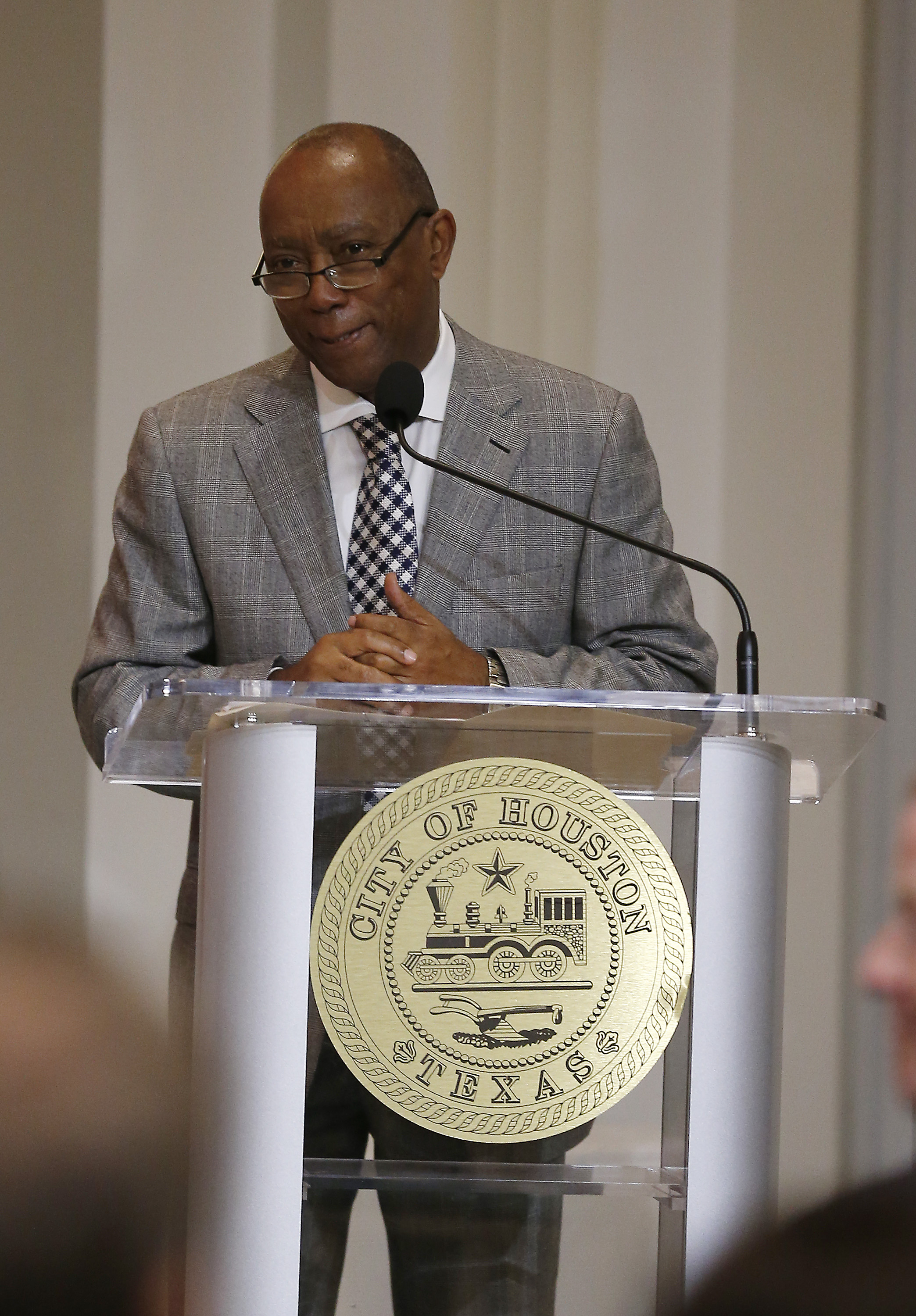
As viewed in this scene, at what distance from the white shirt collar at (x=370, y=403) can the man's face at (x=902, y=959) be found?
1.70 meters

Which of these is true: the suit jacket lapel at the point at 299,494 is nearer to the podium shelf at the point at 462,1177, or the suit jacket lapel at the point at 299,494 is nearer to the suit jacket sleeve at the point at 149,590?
the suit jacket sleeve at the point at 149,590

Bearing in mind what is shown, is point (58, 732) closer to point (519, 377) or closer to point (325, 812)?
point (519, 377)

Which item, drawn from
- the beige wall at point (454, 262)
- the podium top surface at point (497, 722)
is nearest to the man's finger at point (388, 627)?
the podium top surface at point (497, 722)

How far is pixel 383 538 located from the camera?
198 centimetres

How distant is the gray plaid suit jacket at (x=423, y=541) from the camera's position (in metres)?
2.00

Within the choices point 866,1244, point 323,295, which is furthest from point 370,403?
point 866,1244

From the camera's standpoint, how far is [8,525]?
12.0 feet

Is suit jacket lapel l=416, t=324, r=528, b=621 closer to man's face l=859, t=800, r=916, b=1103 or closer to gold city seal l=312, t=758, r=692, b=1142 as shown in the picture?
gold city seal l=312, t=758, r=692, b=1142

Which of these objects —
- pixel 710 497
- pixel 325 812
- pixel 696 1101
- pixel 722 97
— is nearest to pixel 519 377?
pixel 325 812

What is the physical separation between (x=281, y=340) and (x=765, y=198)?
45.6 inches

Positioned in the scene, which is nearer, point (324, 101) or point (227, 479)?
point (227, 479)

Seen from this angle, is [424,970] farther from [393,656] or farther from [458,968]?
[393,656]

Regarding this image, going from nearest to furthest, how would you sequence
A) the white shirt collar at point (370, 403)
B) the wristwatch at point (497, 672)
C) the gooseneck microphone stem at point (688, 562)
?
the gooseneck microphone stem at point (688, 562)
the wristwatch at point (497, 672)
the white shirt collar at point (370, 403)

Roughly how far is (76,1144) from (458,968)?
75 cm
